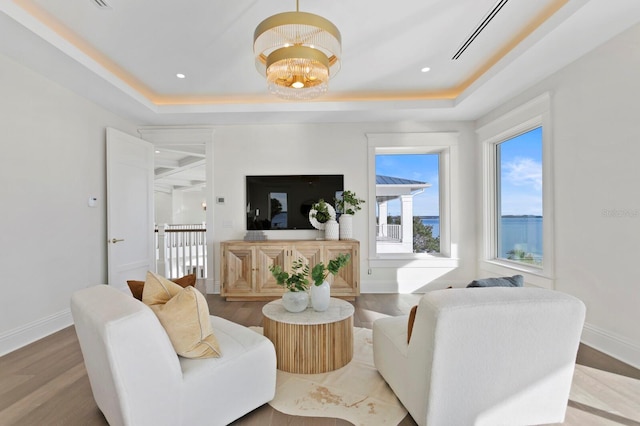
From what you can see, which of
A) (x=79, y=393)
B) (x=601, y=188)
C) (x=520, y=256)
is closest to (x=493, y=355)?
(x=601, y=188)

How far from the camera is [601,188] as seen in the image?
265 cm

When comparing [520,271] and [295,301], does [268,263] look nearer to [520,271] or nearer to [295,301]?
[295,301]

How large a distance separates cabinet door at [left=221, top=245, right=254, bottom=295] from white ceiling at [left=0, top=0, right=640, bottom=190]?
1.91 metres

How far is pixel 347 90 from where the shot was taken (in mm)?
3932

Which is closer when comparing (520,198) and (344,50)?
(344,50)

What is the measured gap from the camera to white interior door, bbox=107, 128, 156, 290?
3.84 metres

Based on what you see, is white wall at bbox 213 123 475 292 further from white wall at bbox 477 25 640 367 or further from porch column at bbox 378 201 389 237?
white wall at bbox 477 25 640 367

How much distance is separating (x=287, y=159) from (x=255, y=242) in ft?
4.55

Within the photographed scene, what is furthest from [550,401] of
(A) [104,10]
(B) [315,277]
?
(A) [104,10]

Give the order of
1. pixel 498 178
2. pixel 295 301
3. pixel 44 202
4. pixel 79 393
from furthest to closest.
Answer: pixel 498 178
pixel 44 202
pixel 295 301
pixel 79 393

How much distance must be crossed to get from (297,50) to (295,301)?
177 cm

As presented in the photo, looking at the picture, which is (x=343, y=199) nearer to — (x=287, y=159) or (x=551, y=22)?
(x=287, y=159)

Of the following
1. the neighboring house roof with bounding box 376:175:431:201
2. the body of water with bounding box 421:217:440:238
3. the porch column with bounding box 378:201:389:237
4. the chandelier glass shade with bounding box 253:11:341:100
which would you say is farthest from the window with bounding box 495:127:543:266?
the chandelier glass shade with bounding box 253:11:341:100

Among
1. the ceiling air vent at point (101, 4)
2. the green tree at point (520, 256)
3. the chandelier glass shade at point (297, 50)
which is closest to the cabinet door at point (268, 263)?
the chandelier glass shade at point (297, 50)
